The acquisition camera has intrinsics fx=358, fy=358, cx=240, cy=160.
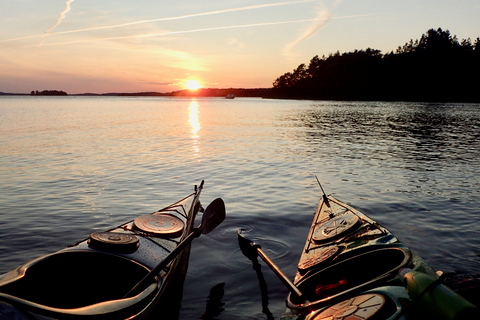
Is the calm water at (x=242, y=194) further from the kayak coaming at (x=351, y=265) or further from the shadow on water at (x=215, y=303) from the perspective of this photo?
the kayak coaming at (x=351, y=265)

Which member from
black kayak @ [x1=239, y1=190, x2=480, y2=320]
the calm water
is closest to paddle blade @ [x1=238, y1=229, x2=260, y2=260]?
black kayak @ [x1=239, y1=190, x2=480, y2=320]

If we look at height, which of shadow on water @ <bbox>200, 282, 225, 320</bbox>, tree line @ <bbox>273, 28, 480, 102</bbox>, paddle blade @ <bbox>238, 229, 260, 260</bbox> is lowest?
shadow on water @ <bbox>200, 282, 225, 320</bbox>

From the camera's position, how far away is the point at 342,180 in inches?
606

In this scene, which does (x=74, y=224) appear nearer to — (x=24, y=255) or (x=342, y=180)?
(x=24, y=255)

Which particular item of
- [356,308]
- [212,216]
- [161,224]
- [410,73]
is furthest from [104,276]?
[410,73]

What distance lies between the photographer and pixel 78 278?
5.14 meters

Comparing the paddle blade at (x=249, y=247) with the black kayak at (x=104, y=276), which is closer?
the black kayak at (x=104, y=276)

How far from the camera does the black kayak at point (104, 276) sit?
4148mm

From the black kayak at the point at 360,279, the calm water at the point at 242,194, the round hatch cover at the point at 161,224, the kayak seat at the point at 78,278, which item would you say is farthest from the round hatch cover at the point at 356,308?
the round hatch cover at the point at 161,224

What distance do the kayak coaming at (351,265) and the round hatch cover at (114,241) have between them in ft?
8.12

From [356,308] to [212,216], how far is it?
11.3 feet

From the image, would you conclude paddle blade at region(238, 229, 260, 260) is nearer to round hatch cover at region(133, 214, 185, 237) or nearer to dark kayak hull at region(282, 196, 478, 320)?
dark kayak hull at region(282, 196, 478, 320)

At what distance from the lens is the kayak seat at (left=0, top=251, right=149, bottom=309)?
15.2 ft

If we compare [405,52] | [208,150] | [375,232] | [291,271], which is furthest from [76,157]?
[405,52]
